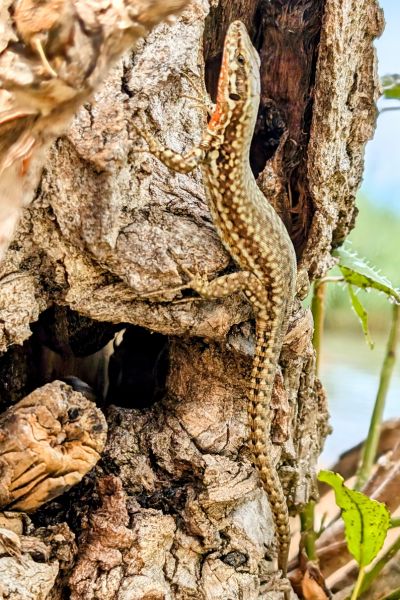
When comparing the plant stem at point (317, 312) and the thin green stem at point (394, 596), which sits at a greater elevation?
the plant stem at point (317, 312)

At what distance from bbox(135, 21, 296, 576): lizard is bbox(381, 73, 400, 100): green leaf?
0.67 metres

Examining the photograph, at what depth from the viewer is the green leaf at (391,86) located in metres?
2.56

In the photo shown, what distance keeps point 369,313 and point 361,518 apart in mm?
1598

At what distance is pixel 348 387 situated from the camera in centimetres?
395

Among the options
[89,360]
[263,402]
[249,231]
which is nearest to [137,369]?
[89,360]

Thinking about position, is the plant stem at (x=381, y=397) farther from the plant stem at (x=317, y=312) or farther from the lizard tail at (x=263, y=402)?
the lizard tail at (x=263, y=402)

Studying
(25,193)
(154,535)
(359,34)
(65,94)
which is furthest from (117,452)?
(359,34)

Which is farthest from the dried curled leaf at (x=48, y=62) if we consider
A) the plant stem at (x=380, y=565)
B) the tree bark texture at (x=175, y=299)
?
the plant stem at (x=380, y=565)

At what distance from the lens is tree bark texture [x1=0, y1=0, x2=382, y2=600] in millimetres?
1789

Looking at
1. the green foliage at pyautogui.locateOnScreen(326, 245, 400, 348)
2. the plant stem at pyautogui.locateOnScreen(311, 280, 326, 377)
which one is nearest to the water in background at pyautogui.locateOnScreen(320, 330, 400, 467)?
A: the plant stem at pyautogui.locateOnScreen(311, 280, 326, 377)

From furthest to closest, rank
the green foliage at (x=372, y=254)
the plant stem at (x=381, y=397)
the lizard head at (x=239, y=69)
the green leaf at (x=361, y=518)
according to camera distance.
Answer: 1. the green foliage at (x=372, y=254)
2. the plant stem at (x=381, y=397)
3. the lizard head at (x=239, y=69)
4. the green leaf at (x=361, y=518)

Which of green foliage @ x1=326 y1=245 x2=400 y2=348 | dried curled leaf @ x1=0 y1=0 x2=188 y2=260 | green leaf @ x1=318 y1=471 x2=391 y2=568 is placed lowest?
green leaf @ x1=318 y1=471 x2=391 y2=568

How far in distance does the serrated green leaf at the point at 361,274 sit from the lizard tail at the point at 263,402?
448 millimetres

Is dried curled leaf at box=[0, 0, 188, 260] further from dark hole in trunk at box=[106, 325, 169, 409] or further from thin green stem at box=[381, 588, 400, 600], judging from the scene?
thin green stem at box=[381, 588, 400, 600]
